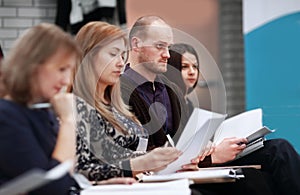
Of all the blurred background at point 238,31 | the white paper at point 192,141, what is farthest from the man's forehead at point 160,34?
the blurred background at point 238,31

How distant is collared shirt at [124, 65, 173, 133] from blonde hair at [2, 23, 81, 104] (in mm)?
627

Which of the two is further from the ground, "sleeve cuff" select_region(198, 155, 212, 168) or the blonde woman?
the blonde woman

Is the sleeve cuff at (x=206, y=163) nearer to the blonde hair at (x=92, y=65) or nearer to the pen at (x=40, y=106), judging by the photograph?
the blonde hair at (x=92, y=65)

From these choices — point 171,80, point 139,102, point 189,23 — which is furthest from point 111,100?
point 189,23

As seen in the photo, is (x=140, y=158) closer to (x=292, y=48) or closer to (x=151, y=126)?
(x=151, y=126)

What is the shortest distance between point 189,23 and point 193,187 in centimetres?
260

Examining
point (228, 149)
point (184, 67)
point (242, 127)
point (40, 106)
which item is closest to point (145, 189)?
point (40, 106)

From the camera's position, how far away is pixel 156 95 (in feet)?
6.28

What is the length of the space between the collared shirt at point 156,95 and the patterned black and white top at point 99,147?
0.22 metres

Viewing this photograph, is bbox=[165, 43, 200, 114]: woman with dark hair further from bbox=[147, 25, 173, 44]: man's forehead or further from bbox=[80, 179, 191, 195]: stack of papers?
bbox=[80, 179, 191, 195]: stack of papers

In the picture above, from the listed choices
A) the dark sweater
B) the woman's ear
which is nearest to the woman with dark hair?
the woman's ear

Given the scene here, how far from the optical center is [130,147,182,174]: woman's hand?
5.14 feet

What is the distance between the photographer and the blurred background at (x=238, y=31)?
11.7ft

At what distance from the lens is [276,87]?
11.8 feet
